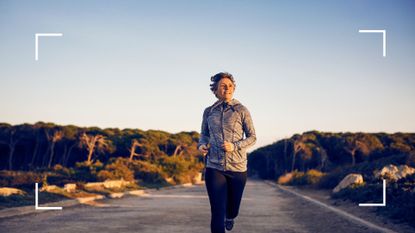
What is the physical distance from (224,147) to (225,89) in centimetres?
69

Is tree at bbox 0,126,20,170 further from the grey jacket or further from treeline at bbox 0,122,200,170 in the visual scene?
the grey jacket

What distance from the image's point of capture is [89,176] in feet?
90.9

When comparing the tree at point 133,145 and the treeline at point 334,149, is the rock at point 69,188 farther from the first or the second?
the treeline at point 334,149

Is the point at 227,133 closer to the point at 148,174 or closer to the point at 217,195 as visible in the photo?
the point at 217,195

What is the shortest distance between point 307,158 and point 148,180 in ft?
117

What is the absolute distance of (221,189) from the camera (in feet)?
13.9

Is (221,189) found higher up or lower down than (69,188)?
higher up

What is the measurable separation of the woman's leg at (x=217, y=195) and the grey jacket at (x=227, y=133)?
3.3 inches

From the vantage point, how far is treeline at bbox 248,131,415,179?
53812mm

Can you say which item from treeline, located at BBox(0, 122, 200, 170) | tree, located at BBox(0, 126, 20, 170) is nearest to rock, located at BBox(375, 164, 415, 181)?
treeline, located at BBox(0, 122, 200, 170)

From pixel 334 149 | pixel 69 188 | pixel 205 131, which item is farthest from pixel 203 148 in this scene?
pixel 334 149

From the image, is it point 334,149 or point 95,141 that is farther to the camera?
point 334,149

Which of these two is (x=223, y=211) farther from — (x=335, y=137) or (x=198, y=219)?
(x=335, y=137)

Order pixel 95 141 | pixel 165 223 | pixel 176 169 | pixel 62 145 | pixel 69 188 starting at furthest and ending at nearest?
pixel 62 145, pixel 95 141, pixel 176 169, pixel 69 188, pixel 165 223
